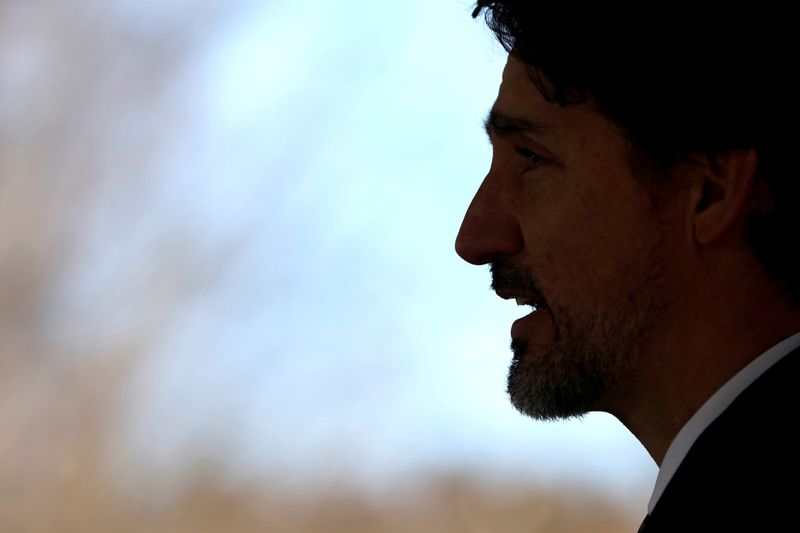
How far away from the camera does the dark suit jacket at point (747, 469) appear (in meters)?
0.78

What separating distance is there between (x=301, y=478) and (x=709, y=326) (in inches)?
105

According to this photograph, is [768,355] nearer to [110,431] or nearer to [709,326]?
[709,326]

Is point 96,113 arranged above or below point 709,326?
above

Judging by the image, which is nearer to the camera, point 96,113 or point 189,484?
point 189,484

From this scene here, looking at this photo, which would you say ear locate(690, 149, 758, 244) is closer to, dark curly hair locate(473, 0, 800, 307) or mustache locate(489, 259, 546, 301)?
dark curly hair locate(473, 0, 800, 307)

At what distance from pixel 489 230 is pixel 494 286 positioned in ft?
0.19

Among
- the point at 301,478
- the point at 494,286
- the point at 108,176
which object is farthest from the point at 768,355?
the point at 108,176

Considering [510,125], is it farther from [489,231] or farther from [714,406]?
[714,406]

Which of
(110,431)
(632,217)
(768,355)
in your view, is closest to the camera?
(768,355)

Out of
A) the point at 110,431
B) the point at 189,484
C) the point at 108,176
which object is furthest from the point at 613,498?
the point at 108,176

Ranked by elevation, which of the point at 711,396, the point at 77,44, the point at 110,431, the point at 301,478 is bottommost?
the point at 711,396

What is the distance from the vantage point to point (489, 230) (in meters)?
1.09

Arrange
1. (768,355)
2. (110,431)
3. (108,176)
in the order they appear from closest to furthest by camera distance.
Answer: (768,355)
(110,431)
(108,176)

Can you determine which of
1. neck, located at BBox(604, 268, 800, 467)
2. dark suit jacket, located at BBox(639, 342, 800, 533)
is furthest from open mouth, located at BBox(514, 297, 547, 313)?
dark suit jacket, located at BBox(639, 342, 800, 533)
